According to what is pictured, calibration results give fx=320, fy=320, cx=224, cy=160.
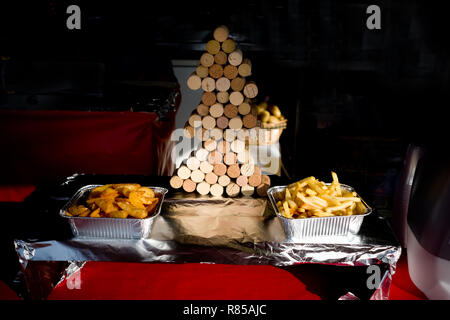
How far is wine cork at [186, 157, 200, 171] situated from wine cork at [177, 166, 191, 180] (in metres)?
0.03

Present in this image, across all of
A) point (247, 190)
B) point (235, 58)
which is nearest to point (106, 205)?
point (247, 190)

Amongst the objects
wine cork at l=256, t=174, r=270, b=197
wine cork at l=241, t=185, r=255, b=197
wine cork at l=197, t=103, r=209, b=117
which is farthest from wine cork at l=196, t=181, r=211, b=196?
wine cork at l=197, t=103, r=209, b=117

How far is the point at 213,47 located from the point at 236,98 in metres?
0.33

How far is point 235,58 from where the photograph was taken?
75.4 inches

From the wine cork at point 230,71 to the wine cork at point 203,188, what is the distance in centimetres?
69

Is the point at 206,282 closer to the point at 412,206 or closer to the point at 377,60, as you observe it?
the point at 412,206

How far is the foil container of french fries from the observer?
1.58m

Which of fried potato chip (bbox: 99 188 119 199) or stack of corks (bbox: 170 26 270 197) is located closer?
fried potato chip (bbox: 99 188 119 199)

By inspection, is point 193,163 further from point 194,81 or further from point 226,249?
point 226,249

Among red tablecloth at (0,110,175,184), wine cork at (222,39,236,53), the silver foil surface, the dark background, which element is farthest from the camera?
the dark background

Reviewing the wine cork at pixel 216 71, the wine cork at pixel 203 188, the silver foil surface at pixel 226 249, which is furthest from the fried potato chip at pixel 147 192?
Result: the wine cork at pixel 216 71

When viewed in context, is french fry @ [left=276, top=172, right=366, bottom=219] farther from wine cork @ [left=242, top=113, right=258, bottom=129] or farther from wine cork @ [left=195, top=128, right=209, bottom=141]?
wine cork @ [left=195, top=128, right=209, bottom=141]

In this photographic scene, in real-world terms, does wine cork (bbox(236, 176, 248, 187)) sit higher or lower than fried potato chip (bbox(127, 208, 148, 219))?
higher
